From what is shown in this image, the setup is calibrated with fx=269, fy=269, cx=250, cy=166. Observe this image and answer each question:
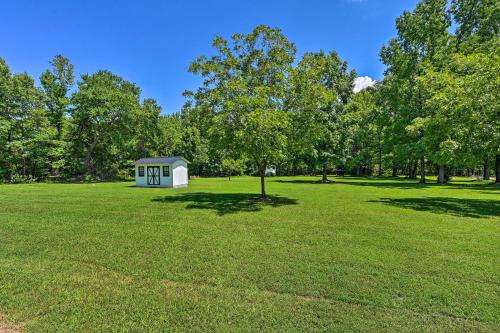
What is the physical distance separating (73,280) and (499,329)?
19.0 ft

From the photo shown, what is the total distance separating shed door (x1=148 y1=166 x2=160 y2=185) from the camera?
23.8 m

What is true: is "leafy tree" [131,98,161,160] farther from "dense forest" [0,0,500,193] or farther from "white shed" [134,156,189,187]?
"white shed" [134,156,189,187]

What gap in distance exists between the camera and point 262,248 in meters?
5.93

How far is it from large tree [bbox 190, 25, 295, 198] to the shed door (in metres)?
12.5

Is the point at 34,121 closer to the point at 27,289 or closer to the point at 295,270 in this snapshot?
the point at 27,289

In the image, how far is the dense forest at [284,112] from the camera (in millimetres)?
11062

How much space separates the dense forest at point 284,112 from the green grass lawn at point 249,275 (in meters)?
4.65

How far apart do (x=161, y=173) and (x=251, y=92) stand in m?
14.5

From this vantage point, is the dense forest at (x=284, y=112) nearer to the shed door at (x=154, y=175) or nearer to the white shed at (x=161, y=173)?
the white shed at (x=161, y=173)

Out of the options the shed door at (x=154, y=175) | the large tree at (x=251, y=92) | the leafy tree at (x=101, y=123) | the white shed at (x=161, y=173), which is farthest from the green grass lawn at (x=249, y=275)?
the leafy tree at (x=101, y=123)

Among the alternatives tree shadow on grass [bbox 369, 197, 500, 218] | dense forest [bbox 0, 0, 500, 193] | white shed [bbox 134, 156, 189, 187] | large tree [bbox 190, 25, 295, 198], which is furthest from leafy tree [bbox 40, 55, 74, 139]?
tree shadow on grass [bbox 369, 197, 500, 218]

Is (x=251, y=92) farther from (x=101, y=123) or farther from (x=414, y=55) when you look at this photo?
(x=101, y=123)

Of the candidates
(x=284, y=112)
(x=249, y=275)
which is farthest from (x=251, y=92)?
(x=249, y=275)

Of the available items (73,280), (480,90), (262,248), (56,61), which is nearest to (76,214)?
(73,280)
